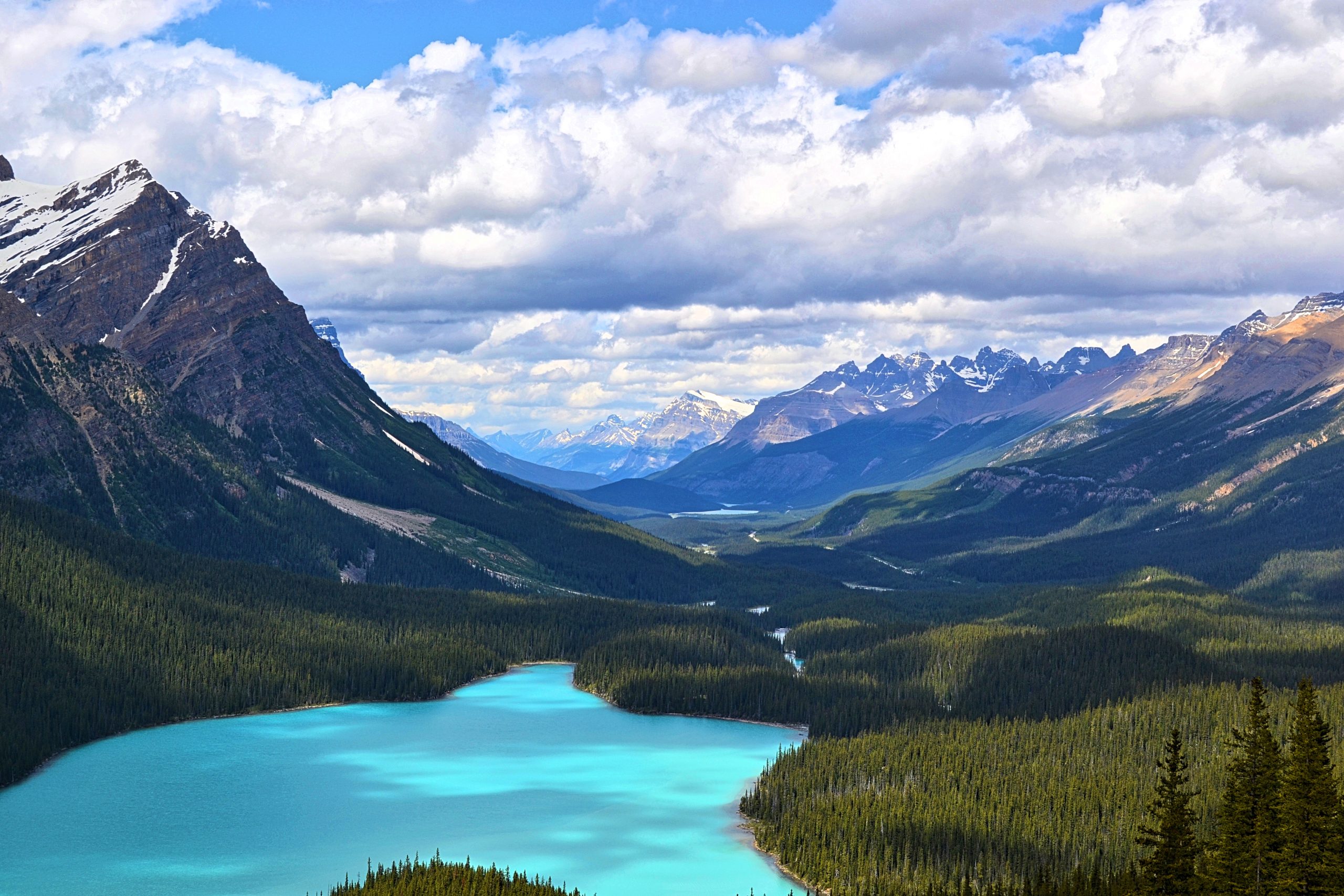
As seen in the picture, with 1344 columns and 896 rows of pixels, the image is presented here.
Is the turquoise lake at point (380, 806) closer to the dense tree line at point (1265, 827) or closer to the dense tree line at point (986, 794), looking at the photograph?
the dense tree line at point (986, 794)

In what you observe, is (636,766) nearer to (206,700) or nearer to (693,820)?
(693,820)

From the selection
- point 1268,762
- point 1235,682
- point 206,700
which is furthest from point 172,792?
point 1235,682

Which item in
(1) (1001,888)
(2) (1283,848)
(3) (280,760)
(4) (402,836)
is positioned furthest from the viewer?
(3) (280,760)

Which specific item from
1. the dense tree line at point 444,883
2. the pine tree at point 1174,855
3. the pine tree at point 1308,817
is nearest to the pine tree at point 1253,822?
the pine tree at point 1308,817

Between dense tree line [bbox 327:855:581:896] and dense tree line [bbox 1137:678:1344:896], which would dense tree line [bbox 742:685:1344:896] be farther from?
dense tree line [bbox 327:855:581:896]

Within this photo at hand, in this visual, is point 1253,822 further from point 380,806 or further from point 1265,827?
point 380,806

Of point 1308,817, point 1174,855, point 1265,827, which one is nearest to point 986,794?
point 1174,855
